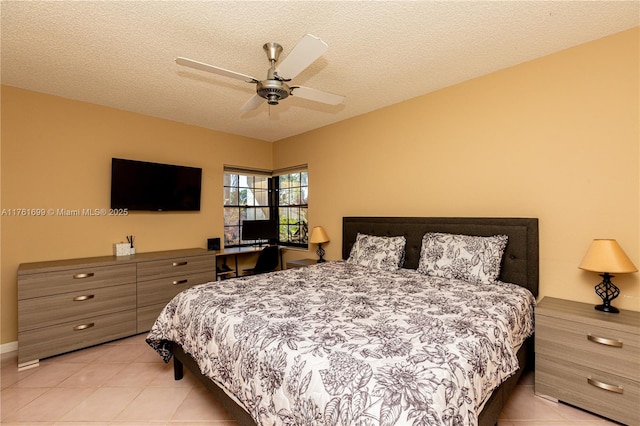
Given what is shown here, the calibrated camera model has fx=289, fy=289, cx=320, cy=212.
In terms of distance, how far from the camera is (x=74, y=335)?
9.03 ft

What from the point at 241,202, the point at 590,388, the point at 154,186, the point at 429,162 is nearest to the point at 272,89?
the point at 429,162

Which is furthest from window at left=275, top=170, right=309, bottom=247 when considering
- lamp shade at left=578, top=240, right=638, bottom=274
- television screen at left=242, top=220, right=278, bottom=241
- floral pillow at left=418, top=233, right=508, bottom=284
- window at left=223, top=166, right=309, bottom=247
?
lamp shade at left=578, top=240, right=638, bottom=274

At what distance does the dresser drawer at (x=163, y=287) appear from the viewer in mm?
3174

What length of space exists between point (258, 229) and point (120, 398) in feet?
8.53

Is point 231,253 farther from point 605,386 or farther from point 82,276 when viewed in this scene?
point 605,386

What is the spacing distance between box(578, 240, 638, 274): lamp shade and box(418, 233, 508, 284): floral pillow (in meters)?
0.57

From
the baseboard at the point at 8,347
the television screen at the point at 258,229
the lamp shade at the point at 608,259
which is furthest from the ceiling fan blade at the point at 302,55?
the baseboard at the point at 8,347

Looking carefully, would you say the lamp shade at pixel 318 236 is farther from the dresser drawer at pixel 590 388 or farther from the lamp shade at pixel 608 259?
the lamp shade at pixel 608 259

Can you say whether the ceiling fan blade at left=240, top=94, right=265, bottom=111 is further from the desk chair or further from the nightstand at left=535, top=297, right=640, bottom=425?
the nightstand at left=535, top=297, right=640, bottom=425

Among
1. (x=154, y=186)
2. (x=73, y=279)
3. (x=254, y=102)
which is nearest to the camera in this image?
(x=254, y=102)

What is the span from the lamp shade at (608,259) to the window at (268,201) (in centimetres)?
336

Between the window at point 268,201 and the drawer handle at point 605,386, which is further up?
the window at point 268,201

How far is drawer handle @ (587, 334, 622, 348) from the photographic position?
1735 millimetres

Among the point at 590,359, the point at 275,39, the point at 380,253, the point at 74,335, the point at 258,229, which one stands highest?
the point at 275,39
